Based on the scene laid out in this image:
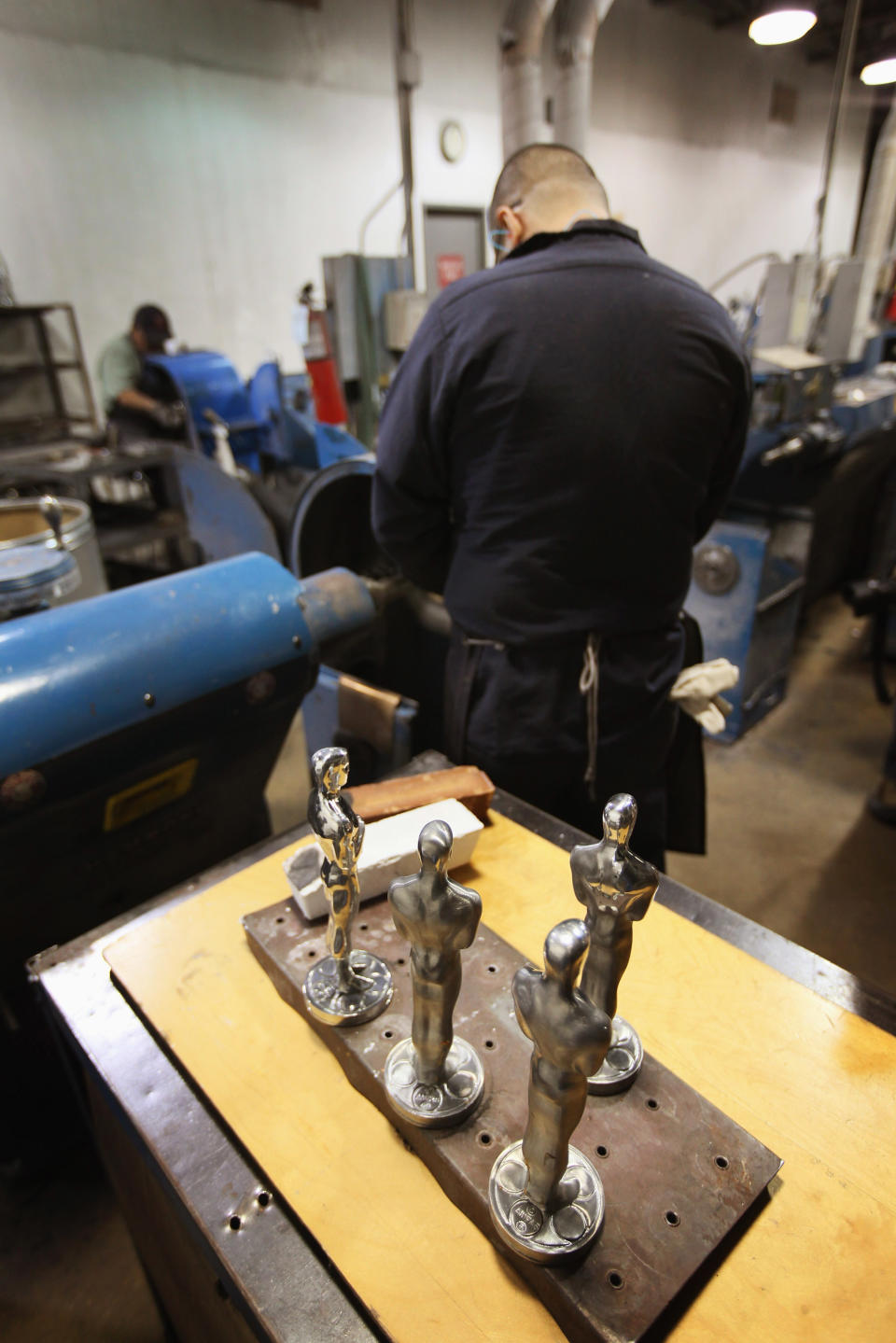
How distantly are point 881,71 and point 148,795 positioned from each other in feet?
10.4

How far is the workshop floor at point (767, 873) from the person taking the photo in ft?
4.00

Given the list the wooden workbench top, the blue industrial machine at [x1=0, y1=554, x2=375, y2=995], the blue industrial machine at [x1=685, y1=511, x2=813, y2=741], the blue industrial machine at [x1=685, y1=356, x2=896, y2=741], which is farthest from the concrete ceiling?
the wooden workbench top

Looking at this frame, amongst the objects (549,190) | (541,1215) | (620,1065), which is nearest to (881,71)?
(549,190)

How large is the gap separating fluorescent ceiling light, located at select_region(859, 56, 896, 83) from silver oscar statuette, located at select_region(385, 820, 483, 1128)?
125 inches

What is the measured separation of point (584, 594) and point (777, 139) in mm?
8489

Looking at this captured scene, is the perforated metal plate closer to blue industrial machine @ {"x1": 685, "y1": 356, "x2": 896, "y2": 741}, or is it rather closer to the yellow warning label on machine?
the yellow warning label on machine

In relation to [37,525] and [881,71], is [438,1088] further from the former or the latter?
[881,71]

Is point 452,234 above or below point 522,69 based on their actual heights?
below

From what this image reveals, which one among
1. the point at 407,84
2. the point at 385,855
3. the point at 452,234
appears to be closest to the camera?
the point at 385,855

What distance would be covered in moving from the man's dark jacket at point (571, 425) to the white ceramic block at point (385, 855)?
1.17 ft

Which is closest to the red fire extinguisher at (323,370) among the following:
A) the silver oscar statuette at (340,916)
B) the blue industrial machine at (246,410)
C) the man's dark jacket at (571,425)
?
the blue industrial machine at (246,410)

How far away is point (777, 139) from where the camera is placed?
292 inches

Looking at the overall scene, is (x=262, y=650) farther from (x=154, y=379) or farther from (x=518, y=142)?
(x=154, y=379)

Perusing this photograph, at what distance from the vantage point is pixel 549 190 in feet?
3.87
